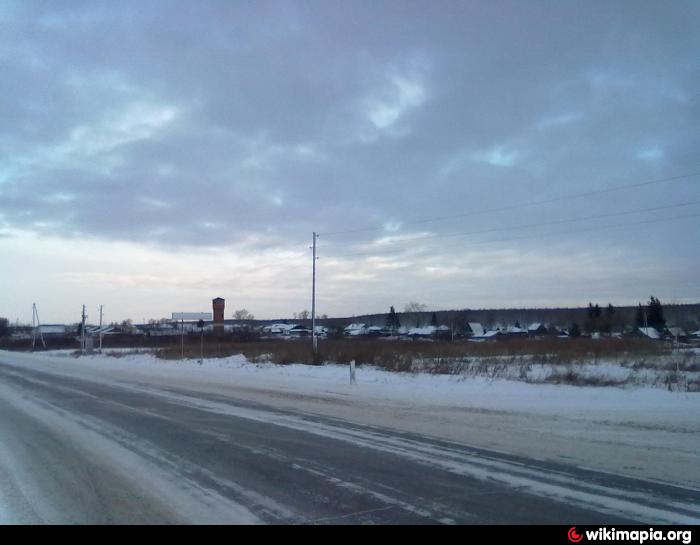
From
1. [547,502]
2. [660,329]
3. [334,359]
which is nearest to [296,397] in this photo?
[547,502]

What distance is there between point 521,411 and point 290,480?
914 cm

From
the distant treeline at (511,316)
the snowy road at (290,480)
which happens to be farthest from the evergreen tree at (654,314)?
the snowy road at (290,480)

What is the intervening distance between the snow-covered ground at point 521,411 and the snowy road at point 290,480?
38.0 inches

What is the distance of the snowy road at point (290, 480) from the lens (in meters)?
6.84

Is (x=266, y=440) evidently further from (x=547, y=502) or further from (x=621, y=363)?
(x=621, y=363)

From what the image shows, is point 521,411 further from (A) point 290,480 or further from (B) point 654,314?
(B) point 654,314

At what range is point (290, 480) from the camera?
8484mm

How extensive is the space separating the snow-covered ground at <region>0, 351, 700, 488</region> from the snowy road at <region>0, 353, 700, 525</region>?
0.96m

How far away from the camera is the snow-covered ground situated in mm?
10125
